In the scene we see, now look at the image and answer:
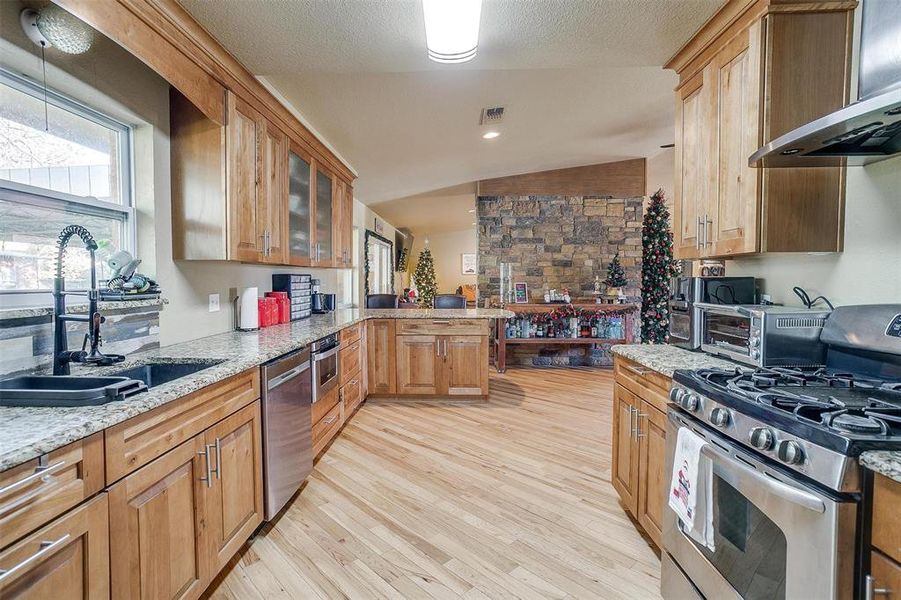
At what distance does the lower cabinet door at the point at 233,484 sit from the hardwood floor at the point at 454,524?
6.6 inches

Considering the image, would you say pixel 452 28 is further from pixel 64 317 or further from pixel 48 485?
pixel 48 485

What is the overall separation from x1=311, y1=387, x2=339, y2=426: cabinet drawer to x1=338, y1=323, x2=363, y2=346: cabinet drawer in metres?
0.40

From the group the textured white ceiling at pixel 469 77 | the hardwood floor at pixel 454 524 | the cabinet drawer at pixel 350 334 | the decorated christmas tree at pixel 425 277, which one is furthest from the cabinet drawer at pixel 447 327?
the decorated christmas tree at pixel 425 277

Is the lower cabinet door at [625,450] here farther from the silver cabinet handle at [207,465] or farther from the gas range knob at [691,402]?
the silver cabinet handle at [207,465]

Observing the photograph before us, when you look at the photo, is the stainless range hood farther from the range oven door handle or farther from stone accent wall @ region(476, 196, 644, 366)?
stone accent wall @ region(476, 196, 644, 366)

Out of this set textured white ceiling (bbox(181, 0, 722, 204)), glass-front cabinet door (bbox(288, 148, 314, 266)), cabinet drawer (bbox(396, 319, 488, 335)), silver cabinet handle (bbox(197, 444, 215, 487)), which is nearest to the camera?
silver cabinet handle (bbox(197, 444, 215, 487))

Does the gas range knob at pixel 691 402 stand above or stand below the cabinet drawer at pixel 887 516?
above

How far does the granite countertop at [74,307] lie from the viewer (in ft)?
4.53

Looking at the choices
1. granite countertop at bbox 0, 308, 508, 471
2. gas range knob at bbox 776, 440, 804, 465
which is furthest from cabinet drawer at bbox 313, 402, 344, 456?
gas range knob at bbox 776, 440, 804, 465

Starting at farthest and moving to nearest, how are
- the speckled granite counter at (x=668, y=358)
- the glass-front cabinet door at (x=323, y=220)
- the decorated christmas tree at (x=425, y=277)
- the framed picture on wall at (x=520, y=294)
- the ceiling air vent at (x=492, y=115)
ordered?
the decorated christmas tree at (x=425, y=277) < the framed picture on wall at (x=520, y=294) < the glass-front cabinet door at (x=323, y=220) < the ceiling air vent at (x=492, y=115) < the speckled granite counter at (x=668, y=358)

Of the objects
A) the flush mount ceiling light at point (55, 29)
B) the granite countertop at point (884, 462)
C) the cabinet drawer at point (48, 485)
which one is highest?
the flush mount ceiling light at point (55, 29)

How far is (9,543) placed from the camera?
850 mm

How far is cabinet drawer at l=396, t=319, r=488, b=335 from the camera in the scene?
4.00m

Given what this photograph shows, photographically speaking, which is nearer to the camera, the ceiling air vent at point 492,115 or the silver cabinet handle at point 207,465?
the silver cabinet handle at point 207,465
